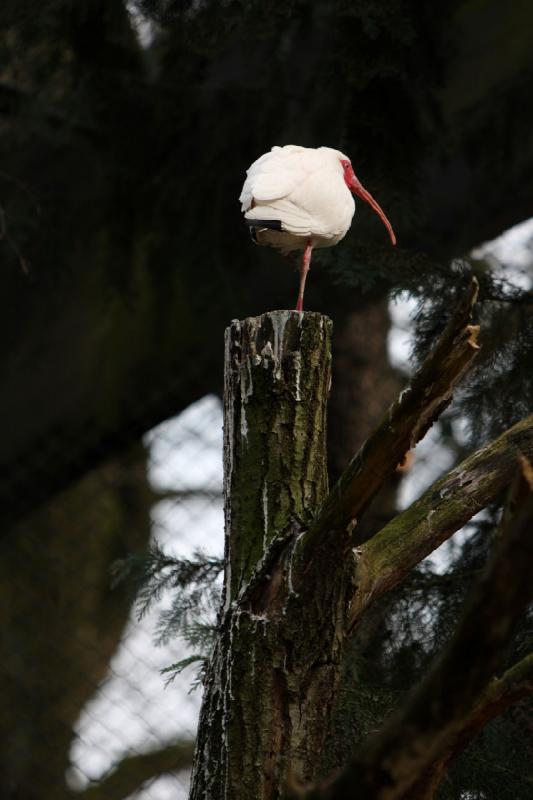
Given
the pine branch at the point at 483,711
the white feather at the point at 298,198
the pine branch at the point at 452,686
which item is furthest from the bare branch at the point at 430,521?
the white feather at the point at 298,198

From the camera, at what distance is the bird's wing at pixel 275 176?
1.60 meters

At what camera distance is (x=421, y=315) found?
1980 millimetres

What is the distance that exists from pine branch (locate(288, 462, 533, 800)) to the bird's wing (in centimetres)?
85

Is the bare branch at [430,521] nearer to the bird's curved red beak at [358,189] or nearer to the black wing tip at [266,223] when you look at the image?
the black wing tip at [266,223]

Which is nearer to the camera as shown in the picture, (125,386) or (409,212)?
(409,212)

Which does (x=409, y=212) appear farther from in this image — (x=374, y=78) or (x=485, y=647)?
(x=485, y=647)

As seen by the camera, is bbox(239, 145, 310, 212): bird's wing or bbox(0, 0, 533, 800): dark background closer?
bbox(239, 145, 310, 212): bird's wing

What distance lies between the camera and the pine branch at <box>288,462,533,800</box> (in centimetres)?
84

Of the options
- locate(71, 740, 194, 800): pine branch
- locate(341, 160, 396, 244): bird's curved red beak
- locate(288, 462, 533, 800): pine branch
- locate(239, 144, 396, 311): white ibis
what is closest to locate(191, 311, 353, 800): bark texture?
locate(239, 144, 396, 311): white ibis

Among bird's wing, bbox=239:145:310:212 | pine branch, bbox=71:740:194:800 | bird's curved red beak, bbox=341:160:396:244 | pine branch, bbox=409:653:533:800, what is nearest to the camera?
pine branch, bbox=409:653:533:800

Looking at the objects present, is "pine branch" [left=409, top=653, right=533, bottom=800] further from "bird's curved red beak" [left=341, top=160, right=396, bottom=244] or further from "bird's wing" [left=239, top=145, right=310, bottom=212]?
"bird's curved red beak" [left=341, top=160, right=396, bottom=244]

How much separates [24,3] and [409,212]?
2.75 ft

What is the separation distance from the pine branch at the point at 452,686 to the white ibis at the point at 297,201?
785 millimetres

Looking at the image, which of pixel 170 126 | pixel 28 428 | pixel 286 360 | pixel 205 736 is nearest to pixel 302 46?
pixel 170 126
